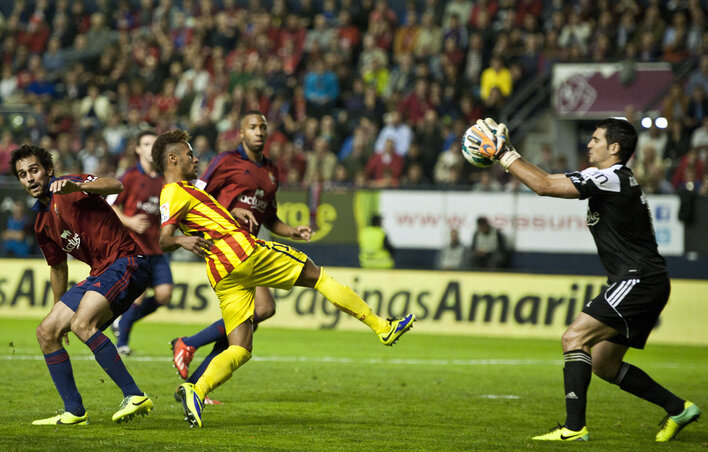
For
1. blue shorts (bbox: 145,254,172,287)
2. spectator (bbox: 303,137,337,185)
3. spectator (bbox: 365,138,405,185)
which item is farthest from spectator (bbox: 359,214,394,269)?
blue shorts (bbox: 145,254,172,287)

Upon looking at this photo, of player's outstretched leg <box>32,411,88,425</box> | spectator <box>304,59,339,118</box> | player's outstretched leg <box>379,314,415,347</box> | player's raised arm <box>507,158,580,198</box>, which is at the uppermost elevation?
spectator <box>304,59,339,118</box>

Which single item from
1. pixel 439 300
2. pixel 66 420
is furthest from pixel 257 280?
pixel 439 300

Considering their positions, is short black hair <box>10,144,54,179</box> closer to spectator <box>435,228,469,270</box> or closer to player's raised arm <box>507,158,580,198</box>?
player's raised arm <box>507,158,580,198</box>

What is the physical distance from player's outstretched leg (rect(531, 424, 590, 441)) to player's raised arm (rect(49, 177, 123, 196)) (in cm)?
351

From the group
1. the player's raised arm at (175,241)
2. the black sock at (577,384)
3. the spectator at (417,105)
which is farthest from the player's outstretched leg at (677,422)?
the spectator at (417,105)

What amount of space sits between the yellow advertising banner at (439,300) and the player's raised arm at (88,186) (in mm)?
9539

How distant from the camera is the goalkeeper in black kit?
23.3 feet

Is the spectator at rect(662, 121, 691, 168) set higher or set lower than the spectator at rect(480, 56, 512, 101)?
lower

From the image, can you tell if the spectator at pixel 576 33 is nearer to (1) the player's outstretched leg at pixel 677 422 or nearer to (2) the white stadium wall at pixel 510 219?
(2) the white stadium wall at pixel 510 219

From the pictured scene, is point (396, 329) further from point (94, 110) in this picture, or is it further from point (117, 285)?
point (94, 110)

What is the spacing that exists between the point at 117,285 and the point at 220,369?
3.30 ft

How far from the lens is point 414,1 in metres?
23.7

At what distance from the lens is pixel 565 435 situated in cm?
719

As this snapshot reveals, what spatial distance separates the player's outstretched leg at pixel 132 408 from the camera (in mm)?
7242
